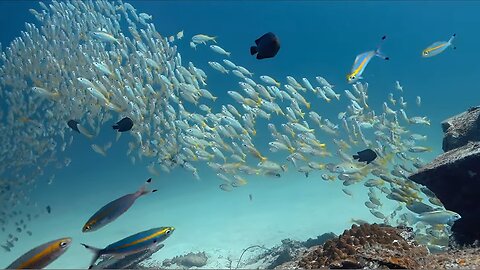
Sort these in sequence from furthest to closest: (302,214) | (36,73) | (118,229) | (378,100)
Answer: (378,100)
(118,229)
(302,214)
(36,73)

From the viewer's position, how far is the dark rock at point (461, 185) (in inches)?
225

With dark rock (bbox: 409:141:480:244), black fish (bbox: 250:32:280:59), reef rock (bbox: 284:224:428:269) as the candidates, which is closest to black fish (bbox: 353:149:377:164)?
dark rock (bbox: 409:141:480:244)

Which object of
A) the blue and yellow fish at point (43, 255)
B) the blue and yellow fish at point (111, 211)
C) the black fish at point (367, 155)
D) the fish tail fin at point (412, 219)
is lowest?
the blue and yellow fish at point (43, 255)

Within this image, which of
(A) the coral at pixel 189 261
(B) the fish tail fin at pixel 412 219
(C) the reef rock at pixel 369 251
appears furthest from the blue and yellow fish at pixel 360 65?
(A) the coral at pixel 189 261

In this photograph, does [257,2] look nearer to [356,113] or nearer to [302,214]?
[302,214]

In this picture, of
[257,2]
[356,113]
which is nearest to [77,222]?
[356,113]

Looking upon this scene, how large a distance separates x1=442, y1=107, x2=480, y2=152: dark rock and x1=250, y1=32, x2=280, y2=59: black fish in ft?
15.3

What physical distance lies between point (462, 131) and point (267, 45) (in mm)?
4922

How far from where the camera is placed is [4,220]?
18406 mm

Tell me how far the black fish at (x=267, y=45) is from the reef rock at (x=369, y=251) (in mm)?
2669

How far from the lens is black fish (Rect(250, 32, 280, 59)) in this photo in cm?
541

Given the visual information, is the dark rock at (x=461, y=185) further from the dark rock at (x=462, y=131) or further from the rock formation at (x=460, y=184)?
the dark rock at (x=462, y=131)

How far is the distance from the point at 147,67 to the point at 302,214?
11335 mm

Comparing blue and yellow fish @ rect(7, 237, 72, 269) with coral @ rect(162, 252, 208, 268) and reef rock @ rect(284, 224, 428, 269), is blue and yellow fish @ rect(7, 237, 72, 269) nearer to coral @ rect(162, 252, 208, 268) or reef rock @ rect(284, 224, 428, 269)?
reef rock @ rect(284, 224, 428, 269)
